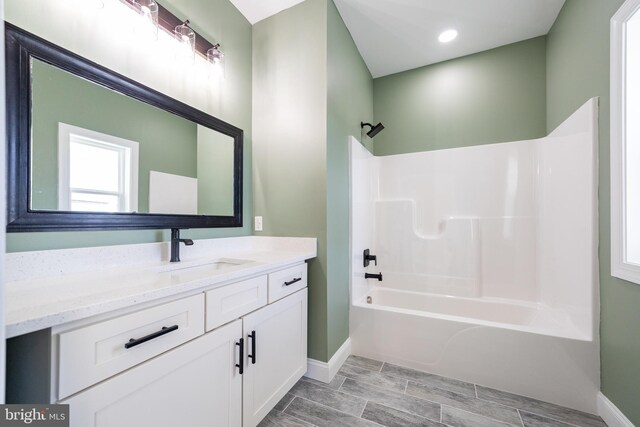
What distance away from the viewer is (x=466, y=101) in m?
2.51

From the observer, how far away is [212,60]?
66.1 inches

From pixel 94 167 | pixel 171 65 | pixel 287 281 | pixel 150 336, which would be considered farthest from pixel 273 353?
pixel 171 65

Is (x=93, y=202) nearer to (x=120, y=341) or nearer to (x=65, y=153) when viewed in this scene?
(x=65, y=153)

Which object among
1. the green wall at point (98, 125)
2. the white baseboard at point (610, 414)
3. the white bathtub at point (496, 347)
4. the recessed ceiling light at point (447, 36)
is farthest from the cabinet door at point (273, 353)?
the recessed ceiling light at point (447, 36)

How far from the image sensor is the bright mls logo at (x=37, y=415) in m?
0.59

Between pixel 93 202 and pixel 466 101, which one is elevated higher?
pixel 466 101

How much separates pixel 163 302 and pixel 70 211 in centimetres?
61

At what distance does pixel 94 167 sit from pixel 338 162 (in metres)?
1.45

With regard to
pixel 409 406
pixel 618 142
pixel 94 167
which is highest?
pixel 618 142

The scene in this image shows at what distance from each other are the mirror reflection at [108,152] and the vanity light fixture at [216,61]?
43 centimetres

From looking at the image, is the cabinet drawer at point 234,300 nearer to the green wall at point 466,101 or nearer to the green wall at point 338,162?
the green wall at point 338,162

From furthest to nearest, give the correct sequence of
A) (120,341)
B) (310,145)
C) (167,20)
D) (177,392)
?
(310,145), (167,20), (177,392), (120,341)

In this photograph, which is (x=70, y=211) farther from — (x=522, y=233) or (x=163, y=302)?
(x=522, y=233)

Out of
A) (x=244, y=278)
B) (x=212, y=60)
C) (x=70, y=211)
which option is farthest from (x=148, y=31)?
(x=244, y=278)
